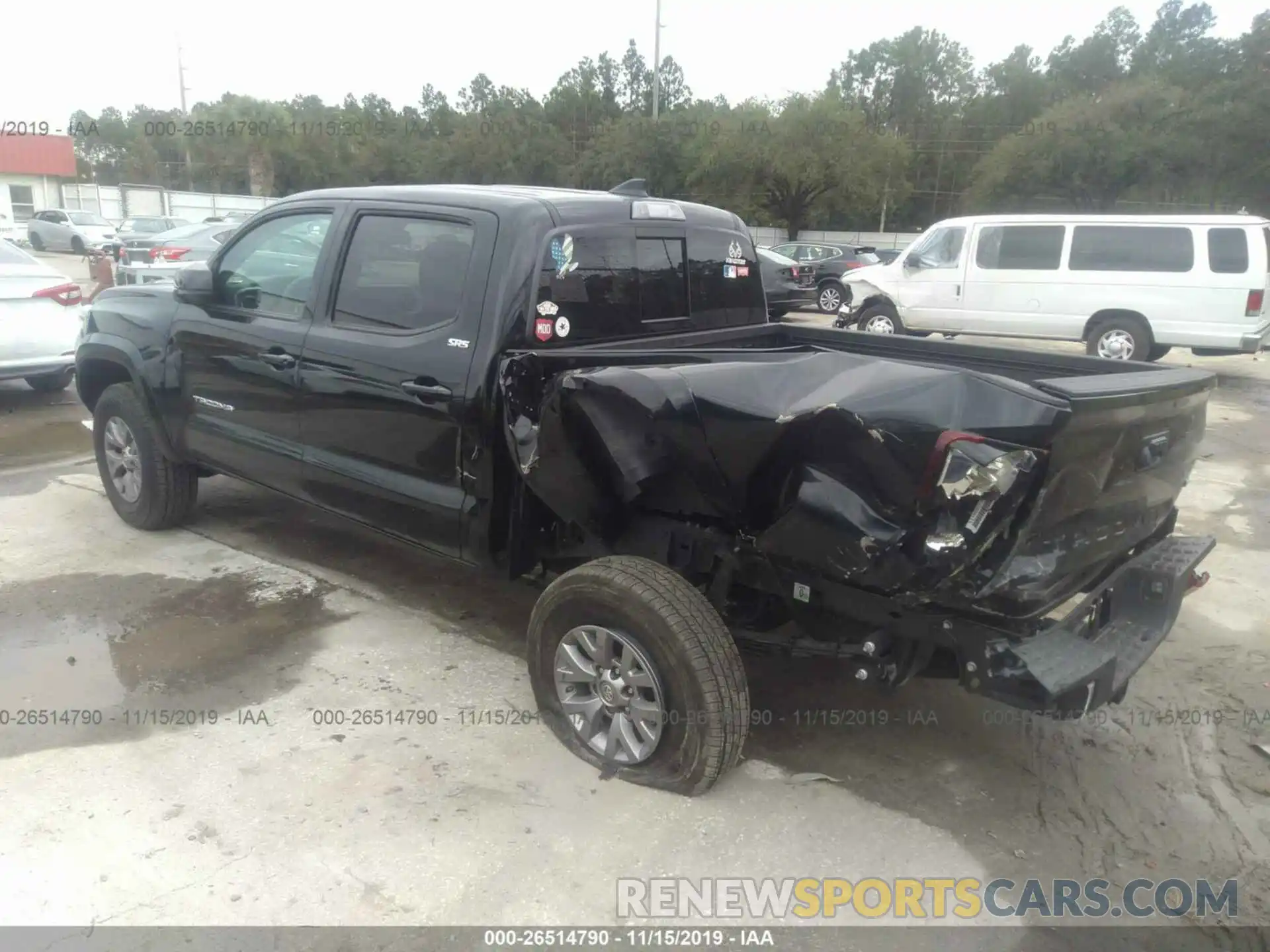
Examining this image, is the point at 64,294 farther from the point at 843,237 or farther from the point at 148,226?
the point at 843,237

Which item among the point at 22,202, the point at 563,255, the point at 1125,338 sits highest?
the point at 22,202

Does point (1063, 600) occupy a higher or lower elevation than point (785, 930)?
higher

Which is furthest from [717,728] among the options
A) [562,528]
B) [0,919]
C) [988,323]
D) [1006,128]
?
[1006,128]

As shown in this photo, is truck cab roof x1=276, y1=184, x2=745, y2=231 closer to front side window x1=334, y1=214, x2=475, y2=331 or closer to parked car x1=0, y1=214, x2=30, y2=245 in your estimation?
front side window x1=334, y1=214, x2=475, y2=331

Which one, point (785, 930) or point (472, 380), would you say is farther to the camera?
point (472, 380)

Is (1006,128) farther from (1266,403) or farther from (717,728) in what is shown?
(717,728)

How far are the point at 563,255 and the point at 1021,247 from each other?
10.8m

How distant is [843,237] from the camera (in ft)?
145

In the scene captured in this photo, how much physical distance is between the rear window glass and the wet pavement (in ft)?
5.10

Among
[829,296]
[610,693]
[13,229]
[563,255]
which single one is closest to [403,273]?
[563,255]

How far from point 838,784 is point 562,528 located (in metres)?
1.38

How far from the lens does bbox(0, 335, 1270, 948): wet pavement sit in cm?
278

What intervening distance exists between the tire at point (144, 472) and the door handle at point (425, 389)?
2.23 m

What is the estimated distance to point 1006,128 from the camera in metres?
52.4
